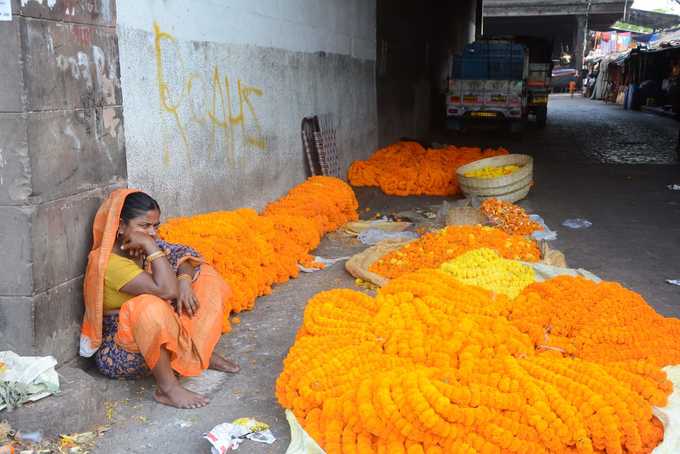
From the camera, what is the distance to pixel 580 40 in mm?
44625

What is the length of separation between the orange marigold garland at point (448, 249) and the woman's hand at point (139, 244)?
248 cm

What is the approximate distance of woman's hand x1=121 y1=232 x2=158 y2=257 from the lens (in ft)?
11.3

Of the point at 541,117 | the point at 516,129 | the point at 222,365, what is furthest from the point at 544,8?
the point at 222,365

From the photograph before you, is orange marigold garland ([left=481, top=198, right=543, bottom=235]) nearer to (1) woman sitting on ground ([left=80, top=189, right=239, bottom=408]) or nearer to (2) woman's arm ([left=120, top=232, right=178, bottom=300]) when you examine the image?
(1) woman sitting on ground ([left=80, top=189, right=239, bottom=408])

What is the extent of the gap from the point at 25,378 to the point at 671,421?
299 cm

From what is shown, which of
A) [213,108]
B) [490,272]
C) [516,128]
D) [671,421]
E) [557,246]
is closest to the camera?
[671,421]

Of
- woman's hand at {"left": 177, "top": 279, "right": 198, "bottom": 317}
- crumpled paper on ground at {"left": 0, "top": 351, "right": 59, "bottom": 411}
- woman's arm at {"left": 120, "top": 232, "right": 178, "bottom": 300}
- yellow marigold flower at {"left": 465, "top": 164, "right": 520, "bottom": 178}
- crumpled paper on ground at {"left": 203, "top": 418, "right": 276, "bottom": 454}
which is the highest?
woman's arm at {"left": 120, "top": 232, "right": 178, "bottom": 300}

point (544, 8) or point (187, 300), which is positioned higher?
point (544, 8)

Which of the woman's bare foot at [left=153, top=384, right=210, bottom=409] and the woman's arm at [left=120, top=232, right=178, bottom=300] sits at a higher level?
the woman's arm at [left=120, top=232, right=178, bottom=300]

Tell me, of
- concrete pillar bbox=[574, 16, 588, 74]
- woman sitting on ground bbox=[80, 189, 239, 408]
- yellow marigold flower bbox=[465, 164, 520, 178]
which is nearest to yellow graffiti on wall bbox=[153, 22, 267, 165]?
woman sitting on ground bbox=[80, 189, 239, 408]

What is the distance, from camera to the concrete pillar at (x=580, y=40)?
42562 millimetres

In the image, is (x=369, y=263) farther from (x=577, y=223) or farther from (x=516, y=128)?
(x=516, y=128)

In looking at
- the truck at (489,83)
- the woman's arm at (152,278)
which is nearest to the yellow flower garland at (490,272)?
the woman's arm at (152,278)

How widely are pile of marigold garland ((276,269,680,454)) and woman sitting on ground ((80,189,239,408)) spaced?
22.6 inches
